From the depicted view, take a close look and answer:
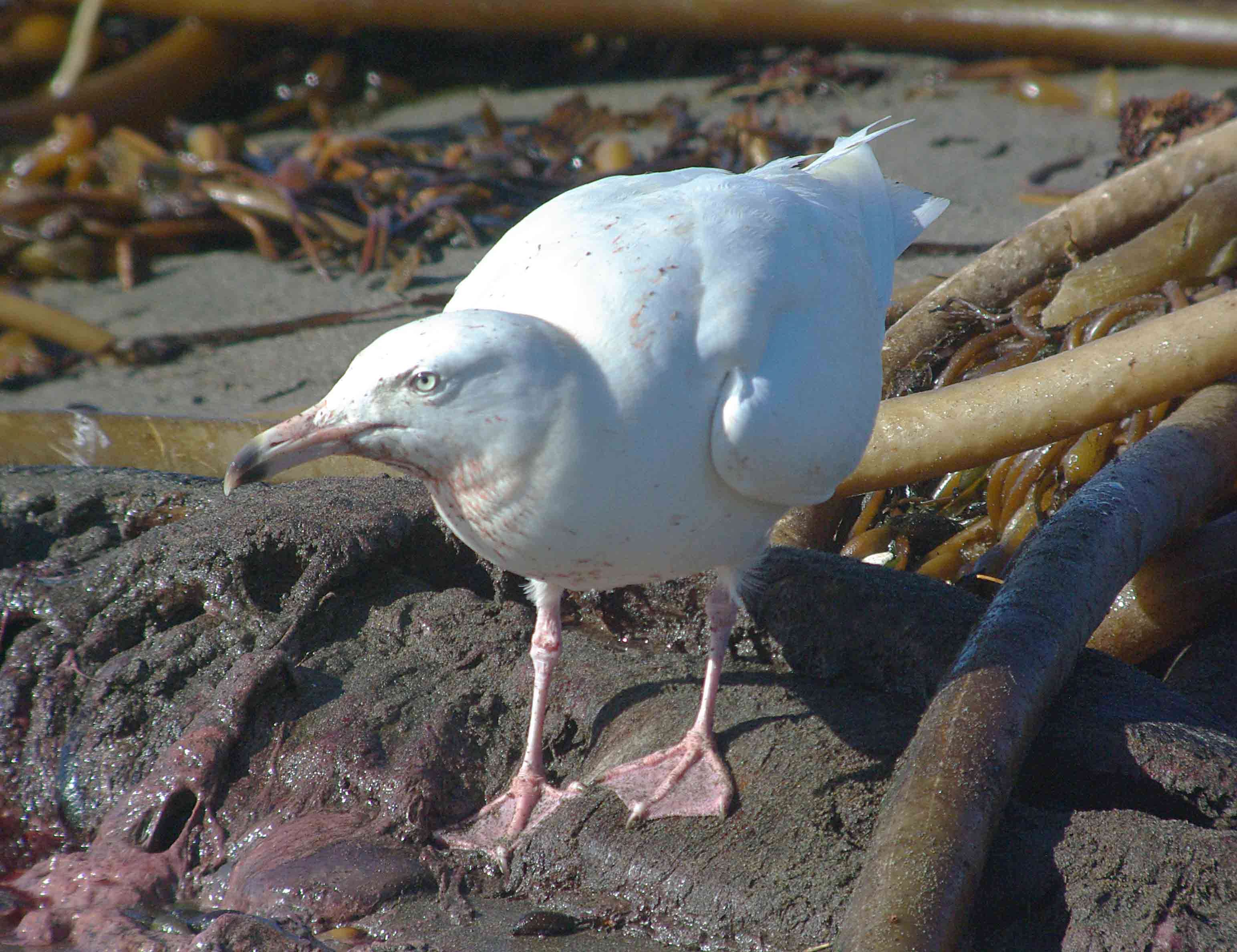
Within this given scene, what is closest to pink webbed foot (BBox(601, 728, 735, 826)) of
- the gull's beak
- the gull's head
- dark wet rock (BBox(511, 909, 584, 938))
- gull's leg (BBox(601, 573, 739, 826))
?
gull's leg (BBox(601, 573, 739, 826))

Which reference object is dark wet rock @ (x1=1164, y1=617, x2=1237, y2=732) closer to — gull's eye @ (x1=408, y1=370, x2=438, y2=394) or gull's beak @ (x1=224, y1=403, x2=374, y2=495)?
gull's eye @ (x1=408, y1=370, x2=438, y2=394)

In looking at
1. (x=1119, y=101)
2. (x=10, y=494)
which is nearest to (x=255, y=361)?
(x=10, y=494)

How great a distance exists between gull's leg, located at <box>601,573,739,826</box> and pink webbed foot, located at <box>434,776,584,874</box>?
0.43 ft

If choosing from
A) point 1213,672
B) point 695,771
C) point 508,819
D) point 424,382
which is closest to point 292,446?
point 424,382

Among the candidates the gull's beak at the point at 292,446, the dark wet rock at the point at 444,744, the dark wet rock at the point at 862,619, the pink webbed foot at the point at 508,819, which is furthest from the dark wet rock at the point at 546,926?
the gull's beak at the point at 292,446

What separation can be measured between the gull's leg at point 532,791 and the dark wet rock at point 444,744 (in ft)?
0.16

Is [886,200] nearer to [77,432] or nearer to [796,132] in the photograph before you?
[77,432]

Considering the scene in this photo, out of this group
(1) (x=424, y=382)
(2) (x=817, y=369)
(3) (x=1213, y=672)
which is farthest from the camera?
(3) (x=1213, y=672)

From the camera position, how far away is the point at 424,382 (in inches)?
88.5

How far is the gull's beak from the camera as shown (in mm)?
2291

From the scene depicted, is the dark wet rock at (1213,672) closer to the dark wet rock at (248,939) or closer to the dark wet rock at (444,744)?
the dark wet rock at (444,744)

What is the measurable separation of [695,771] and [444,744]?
607 mm

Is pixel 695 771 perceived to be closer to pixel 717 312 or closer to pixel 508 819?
pixel 508 819

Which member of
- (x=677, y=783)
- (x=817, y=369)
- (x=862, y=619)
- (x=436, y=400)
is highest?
(x=436, y=400)
